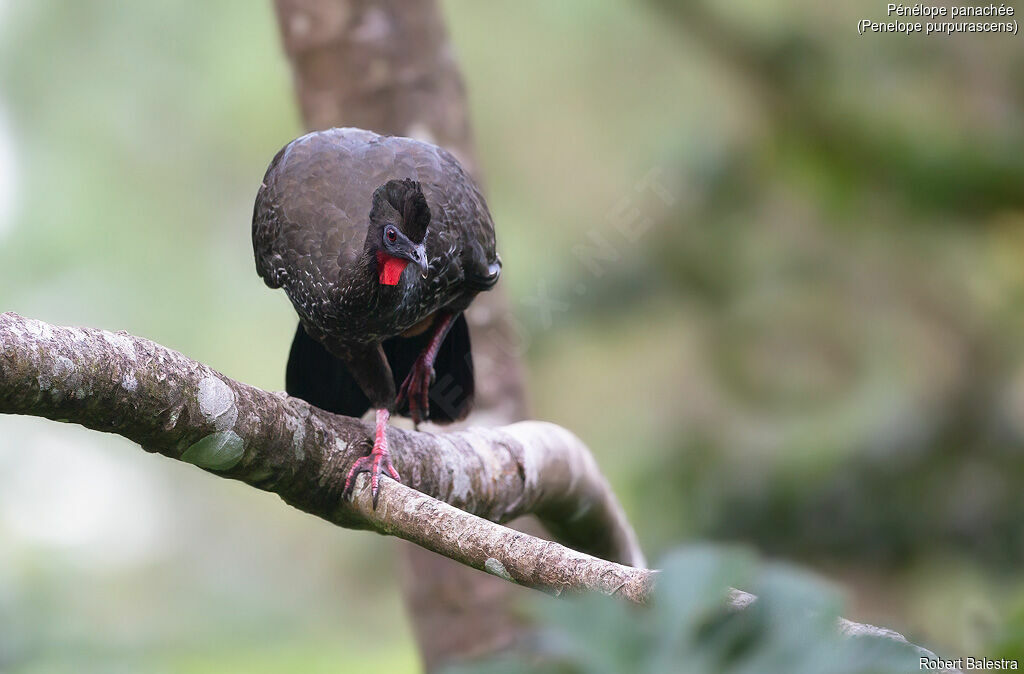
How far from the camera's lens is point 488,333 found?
420 cm

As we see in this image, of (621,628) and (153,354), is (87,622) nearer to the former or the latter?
(153,354)

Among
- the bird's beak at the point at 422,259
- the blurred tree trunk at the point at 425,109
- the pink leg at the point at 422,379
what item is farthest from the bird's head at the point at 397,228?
the blurred tree trunk at the point at 425,109

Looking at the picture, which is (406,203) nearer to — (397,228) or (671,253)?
(397,228)

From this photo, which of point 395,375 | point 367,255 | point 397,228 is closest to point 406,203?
point 397,228

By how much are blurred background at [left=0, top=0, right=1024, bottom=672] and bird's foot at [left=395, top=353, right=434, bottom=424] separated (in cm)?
244

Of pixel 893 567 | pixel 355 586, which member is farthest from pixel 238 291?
pixel 893 567

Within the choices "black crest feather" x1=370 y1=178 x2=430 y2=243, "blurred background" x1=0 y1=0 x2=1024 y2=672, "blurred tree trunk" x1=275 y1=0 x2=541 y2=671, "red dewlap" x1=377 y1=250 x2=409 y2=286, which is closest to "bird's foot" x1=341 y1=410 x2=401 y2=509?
"red dewlap" x1=377 y1=250 x2=409 y2=286

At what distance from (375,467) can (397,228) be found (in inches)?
26.6

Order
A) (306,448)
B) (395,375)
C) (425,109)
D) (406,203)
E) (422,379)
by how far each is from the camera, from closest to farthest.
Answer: (306,448) → (406,203) → (422,379) → (395,375) → (425,109)

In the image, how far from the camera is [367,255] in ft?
8.79

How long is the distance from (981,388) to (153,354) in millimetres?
5200

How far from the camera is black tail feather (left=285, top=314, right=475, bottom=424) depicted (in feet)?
10.6

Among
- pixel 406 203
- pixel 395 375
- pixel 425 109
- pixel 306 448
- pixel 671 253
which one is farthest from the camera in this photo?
pixel 671 253

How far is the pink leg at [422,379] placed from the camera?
10.6 ft
